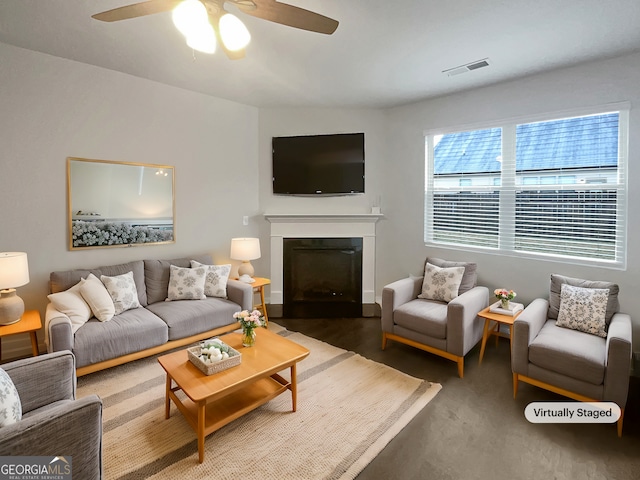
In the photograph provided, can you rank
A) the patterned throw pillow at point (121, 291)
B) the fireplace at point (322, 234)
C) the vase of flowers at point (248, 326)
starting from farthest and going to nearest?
the fireplace at point (322, 234) < the patterned throw pillow at point (121, 291) < the vase of flowers at point (248, 326)

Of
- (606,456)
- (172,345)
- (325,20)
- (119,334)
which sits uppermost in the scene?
(325,20)

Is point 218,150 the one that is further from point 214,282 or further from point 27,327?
point 27,327

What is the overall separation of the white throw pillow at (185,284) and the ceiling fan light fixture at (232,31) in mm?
2543

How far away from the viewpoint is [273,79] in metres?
3.53

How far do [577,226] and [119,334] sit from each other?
4270mm

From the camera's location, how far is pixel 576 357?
2.31 metres

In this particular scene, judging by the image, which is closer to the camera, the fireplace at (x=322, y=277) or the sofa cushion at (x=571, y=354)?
the sofa cushion at (x=571, y=354)

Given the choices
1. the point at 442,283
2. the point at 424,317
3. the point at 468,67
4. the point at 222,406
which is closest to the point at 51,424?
the point at 222,406

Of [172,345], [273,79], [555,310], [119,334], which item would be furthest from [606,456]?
[273,79]

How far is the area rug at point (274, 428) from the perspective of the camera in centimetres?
190

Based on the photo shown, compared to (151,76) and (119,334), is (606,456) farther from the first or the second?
(151,76)

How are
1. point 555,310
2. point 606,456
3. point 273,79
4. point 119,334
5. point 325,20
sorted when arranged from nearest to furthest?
1. point 325,20
2. point 606,456
3. point 119,334
4. point 555,310
5. point 273,79

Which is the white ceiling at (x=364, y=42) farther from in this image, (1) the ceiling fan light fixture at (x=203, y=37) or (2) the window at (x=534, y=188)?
(1) the ceiling fan light fixture at (x=203, y=37)

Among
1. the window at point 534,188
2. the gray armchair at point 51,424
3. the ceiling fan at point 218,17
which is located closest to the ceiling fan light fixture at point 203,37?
the ceiling fan at point 218,17
